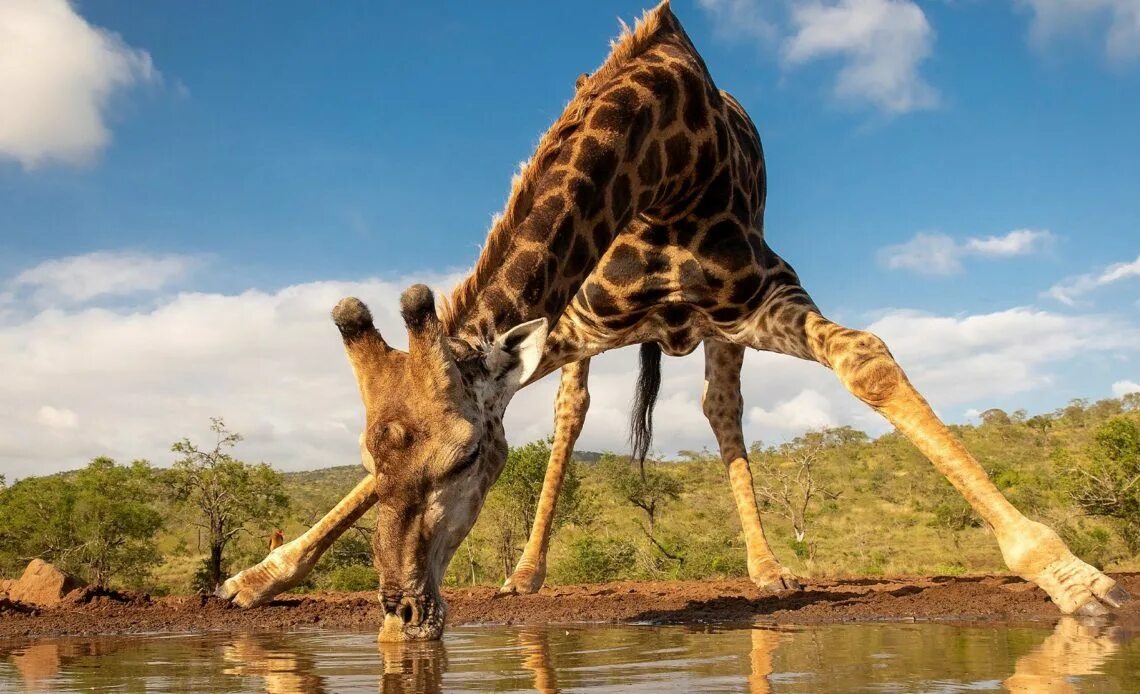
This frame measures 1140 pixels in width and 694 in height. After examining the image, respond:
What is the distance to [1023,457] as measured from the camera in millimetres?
44750

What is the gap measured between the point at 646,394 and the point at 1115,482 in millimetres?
15702

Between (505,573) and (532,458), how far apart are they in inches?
154

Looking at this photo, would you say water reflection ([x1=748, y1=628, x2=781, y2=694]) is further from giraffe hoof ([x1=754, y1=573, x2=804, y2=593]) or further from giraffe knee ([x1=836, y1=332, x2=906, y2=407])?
giraffe hoof ([x1=754, y1=573, x2=804, y2=593])

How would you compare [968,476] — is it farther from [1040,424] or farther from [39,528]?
[1040,424]

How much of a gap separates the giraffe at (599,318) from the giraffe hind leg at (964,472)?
0.04 feet

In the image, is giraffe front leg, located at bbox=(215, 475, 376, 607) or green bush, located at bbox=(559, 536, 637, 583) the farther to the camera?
green bush, located at bbox=(559, 536, 637, 583)

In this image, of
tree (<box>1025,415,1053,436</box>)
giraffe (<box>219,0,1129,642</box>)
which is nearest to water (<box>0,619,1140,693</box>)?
giraffe (<box>219,0,1129,642</box>)

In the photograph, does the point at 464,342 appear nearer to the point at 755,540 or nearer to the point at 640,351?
the point at 755,540

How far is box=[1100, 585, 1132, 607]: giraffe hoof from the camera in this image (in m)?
5.15

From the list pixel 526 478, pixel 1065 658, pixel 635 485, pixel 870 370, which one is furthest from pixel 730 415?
pixel 635 485

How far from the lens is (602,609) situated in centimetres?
681

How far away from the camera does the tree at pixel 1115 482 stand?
21219mm

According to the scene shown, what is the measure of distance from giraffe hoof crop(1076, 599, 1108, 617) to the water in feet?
0.95

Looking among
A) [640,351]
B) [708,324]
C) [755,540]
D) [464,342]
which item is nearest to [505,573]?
[640,351]
